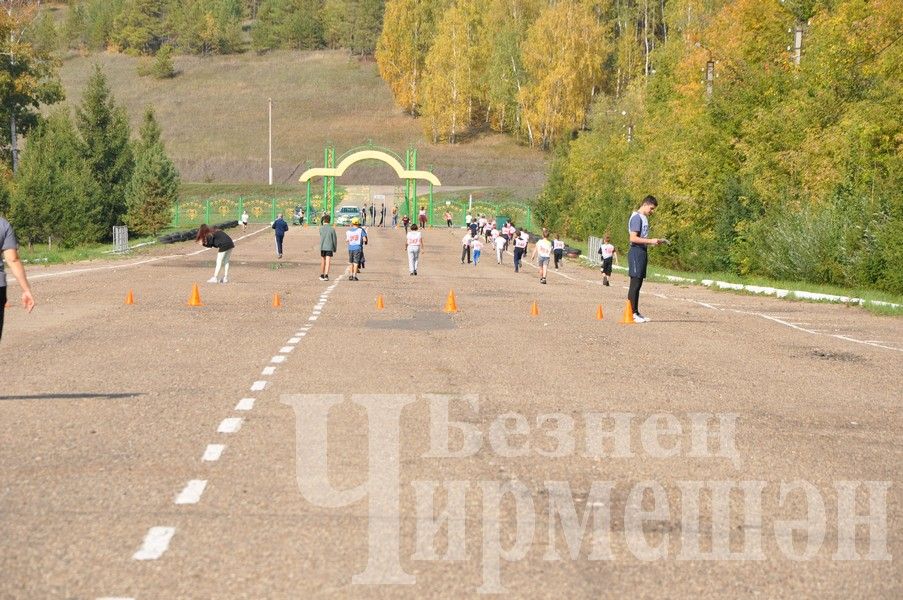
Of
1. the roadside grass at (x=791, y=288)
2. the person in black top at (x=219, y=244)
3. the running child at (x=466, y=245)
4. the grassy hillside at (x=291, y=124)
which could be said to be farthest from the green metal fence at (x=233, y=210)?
the person in black top at (x=219, y=244)

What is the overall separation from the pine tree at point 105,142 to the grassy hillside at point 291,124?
50.1 meters

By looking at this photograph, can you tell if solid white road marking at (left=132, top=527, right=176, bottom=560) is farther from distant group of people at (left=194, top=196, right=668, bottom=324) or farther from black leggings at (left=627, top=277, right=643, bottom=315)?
black leggings at (left=627, top=277, right=643, bottom=315)

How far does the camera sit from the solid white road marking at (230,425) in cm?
1013

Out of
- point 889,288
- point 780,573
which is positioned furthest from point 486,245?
point 780,573

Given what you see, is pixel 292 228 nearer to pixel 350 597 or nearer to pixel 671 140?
pixel 671 140

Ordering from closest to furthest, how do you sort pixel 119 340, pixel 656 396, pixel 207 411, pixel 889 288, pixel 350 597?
pixel 350 597 → pixel 207 411 → pixel 656 396 → pixel 119 340 → pixel 889 288

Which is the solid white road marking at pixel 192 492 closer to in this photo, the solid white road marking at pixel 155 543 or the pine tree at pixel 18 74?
the solid white road marking at pixel 155 543

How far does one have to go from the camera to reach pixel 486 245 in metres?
73.3

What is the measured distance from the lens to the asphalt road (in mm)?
6309

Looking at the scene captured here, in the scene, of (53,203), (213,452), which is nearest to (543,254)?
(213,452)

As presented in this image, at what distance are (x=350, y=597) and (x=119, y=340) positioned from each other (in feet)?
40.3

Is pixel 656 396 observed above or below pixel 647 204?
below

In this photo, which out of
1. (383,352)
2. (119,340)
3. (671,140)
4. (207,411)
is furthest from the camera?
(671,140)

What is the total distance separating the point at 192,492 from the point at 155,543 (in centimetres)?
121
